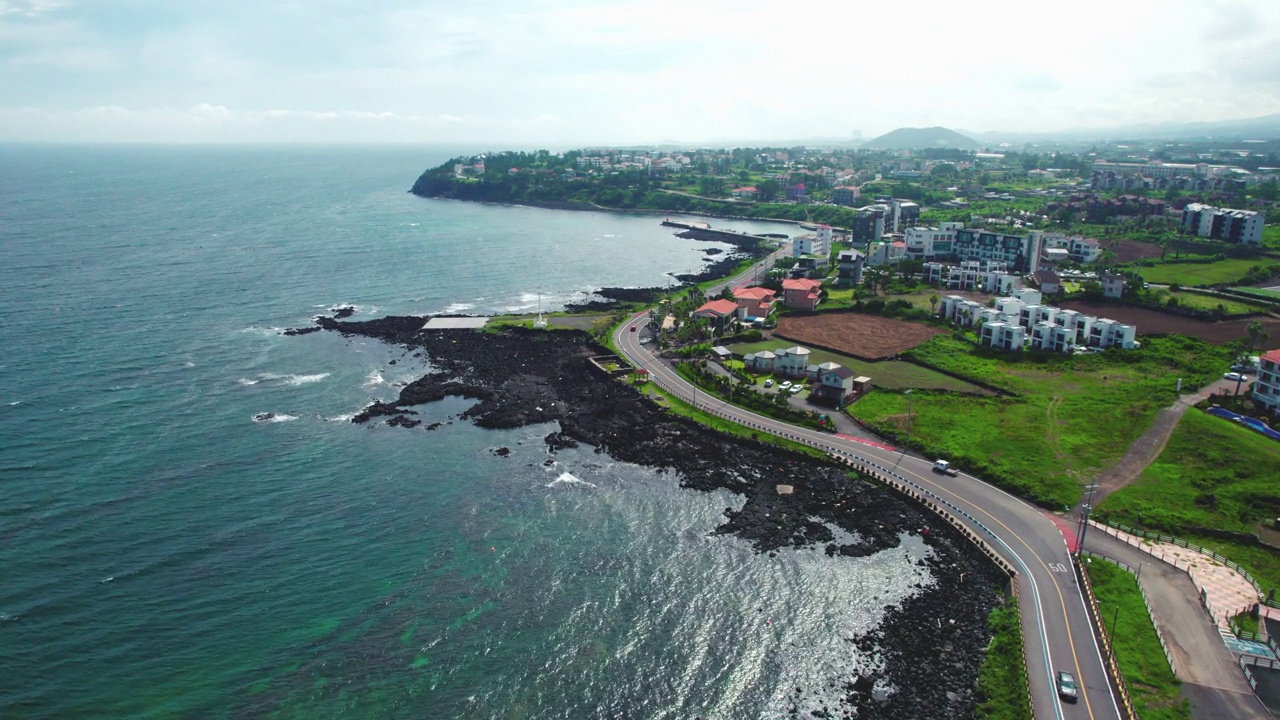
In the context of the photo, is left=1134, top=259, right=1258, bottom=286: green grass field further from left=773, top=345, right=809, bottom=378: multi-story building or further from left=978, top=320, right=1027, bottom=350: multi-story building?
left=773, top=345, right=809, bottom=378: multi-story building

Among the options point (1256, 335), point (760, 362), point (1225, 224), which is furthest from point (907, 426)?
point (1225, 224)

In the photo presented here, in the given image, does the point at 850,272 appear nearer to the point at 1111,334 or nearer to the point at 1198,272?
the point at 1111,334

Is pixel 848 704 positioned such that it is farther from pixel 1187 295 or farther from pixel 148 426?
pixel 1187 295

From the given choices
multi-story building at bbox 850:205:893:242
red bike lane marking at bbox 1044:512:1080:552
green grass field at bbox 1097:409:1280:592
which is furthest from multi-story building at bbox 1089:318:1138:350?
multi-story building at bbox 850:205:893:242

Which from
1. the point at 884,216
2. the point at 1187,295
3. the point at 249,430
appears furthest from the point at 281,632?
the point at 884,216

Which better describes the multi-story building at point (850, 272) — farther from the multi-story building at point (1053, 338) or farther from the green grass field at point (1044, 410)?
the multi-story building at point (1053, 338)
